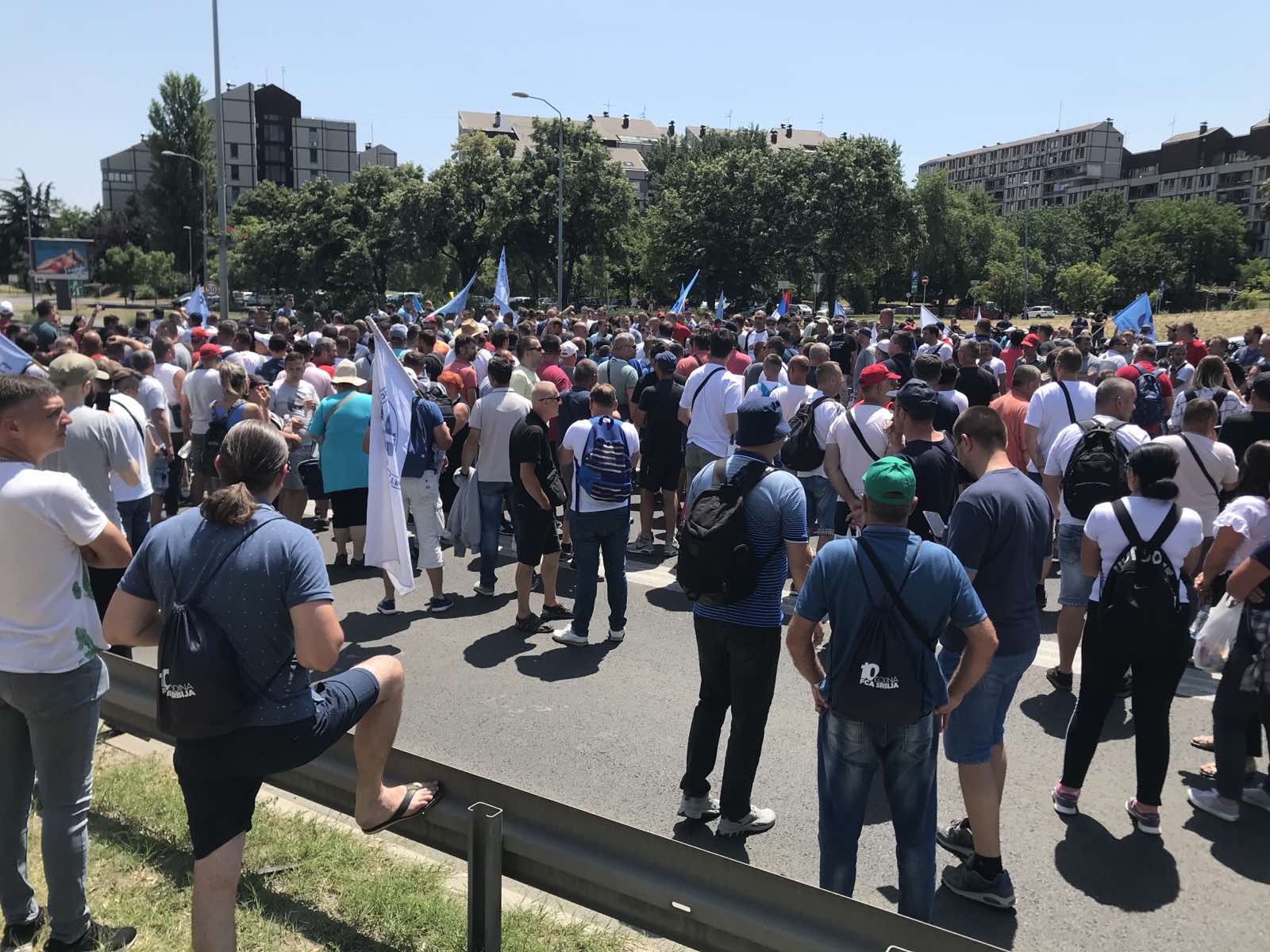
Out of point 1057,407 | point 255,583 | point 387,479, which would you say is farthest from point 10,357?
point 1057,407

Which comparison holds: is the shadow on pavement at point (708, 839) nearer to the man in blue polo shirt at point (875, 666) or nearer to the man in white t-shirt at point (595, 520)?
the man in blue polo shirt at point (875, 666)

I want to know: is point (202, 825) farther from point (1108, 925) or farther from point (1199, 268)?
point (1199, 268)

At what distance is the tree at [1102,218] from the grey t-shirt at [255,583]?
408 ft

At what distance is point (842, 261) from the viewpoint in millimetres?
49969

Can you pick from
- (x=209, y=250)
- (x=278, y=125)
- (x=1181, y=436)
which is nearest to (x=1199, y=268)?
(x=209, y=250)

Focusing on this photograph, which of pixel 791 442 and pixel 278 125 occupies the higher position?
pixel 278 125

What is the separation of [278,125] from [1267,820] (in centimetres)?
11751

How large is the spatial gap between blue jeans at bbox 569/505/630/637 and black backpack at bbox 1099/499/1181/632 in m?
3.27

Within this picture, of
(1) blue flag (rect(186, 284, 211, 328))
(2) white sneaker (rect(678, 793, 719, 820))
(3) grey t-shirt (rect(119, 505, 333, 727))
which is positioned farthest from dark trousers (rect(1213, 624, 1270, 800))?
(1) blue flag (rect(186, 284, 211, 328))

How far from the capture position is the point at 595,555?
6.88 m

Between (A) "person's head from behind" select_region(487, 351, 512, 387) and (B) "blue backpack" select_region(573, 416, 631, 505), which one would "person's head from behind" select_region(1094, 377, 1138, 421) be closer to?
(B) "blue backpack" select_region(573, 416, 631, 505)

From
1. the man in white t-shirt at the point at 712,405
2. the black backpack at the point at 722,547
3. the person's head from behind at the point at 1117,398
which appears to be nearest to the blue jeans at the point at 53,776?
the black backpack at the point at 722,547

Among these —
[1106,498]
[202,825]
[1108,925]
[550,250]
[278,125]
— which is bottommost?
[1108,925]

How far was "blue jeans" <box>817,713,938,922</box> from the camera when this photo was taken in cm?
343
